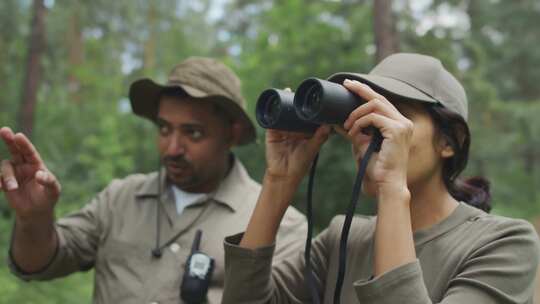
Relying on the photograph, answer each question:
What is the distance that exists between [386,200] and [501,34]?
62.5 ft

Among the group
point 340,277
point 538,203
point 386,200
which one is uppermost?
point 386,200

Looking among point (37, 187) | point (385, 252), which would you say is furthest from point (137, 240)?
point (385, 252)

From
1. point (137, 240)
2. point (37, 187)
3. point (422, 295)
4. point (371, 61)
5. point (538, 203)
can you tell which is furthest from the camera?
point (538, 203)

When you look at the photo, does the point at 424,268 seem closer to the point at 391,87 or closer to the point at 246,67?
the point at 391,87

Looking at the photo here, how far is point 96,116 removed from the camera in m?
12.7

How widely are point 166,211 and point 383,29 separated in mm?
5194

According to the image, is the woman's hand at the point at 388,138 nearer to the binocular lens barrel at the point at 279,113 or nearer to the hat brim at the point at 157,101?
the binocular lens barrel at the point at 279,113

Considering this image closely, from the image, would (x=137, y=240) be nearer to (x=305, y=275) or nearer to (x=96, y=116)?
(x=305, y=275)

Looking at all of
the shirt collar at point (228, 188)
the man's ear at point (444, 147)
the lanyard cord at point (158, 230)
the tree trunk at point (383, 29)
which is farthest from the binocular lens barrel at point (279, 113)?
the tree trunk at point (383, 29)

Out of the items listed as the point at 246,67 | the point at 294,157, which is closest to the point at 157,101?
the point at 294,157

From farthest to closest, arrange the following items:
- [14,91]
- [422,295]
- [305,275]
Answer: [14,91] → [305,275] → [422,295]

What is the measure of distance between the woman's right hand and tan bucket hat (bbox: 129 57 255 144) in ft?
2.99

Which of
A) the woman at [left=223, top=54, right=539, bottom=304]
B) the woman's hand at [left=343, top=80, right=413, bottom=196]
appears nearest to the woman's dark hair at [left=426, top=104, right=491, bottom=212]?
the woman at [left=223, top=54, right=539, bottom=304]

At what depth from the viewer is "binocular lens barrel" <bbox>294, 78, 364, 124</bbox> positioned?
5.85ft
